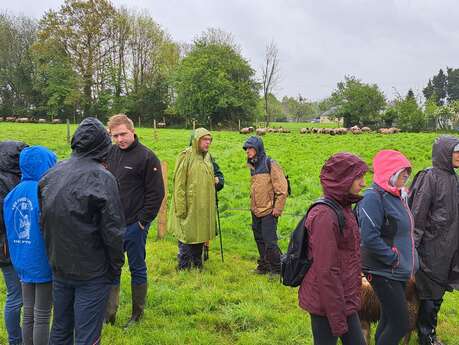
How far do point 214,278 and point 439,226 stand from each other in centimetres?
325

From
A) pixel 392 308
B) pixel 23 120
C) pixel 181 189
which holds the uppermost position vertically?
pixel 23 120

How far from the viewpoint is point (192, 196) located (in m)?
6.02

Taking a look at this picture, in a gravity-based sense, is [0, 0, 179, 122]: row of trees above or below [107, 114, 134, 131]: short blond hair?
above

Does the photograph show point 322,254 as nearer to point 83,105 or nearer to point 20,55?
point 83,105

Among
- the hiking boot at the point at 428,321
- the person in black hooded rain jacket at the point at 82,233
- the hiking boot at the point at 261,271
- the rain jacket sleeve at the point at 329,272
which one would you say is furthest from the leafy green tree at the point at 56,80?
the rain jacket sleeve at the point at 329,272

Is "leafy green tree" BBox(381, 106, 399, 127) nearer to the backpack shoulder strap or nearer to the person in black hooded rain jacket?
the backpack shoulder strap

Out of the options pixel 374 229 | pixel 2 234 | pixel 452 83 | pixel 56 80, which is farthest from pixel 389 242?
pixel 452 83

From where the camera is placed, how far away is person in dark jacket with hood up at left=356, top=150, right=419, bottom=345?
11.3ft

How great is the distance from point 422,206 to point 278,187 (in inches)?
91.1

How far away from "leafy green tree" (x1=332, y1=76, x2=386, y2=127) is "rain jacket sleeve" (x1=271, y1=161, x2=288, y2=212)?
42.1 metres

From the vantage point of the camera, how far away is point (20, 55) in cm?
4931

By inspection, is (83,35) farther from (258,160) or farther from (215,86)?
(258,160)

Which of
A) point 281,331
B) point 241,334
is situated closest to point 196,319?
point 241,334

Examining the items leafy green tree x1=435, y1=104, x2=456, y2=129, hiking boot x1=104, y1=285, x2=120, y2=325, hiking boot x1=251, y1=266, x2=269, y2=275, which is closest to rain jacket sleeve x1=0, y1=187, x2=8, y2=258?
hiking boot x1=104, y1=285, x2=120, y2=325
